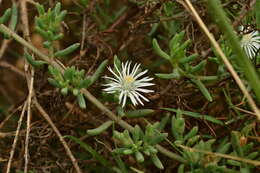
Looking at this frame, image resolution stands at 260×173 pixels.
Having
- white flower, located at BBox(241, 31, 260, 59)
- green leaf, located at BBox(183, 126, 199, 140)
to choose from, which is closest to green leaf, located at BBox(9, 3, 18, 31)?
green leaf, located at BBox(183, 126, 199, 140)

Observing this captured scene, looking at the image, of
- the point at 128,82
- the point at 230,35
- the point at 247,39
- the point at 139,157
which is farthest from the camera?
the point at 247,39

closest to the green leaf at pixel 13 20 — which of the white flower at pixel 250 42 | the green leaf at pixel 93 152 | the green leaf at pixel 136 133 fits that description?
the green leaf at pixel 93 152

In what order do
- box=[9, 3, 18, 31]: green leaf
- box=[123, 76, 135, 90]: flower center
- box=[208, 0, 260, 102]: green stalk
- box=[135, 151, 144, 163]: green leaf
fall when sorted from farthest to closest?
1. box=[9, 3, 18, 31]: green leaf
2. box=[123, 76, 135, 90]: flower center
3. box=[135, 151, 144, 163]: green leaf
4. box=[208, 0, 260, 102]: green stalk

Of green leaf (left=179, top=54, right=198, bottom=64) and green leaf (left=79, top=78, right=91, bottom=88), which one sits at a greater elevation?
green leaf (left=179, top=54, right=198, bottom=64)

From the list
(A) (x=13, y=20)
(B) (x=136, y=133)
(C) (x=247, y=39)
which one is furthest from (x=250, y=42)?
(A) (x=13, y=20)

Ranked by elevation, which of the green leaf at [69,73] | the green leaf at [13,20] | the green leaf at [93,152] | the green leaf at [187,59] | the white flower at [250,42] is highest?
the green leaf at [13,20]

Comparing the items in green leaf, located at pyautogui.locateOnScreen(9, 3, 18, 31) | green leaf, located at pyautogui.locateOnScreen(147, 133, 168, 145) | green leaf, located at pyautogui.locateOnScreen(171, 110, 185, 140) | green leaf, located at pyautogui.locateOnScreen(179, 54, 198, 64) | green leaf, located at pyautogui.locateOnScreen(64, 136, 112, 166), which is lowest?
green leaf, located at pyautogui.locateOnScreen(64, 136, 112, 166)

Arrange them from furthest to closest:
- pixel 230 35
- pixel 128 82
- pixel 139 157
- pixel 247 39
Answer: pixel 247 39 < pixel 128 82 < pixel 139 157 < pixel 230 35

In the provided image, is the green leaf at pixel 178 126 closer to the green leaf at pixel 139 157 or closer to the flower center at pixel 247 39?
the green leaf at pixel 139 157

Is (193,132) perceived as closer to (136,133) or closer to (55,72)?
(136,133)

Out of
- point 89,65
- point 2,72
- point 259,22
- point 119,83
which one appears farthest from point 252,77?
point 2,72

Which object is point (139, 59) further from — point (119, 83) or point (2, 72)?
point (2, 72)

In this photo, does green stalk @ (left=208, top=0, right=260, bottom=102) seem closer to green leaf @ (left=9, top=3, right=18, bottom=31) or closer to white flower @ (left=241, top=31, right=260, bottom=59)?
white flower @ (left=241, top=31, right=260, bottom=59)
